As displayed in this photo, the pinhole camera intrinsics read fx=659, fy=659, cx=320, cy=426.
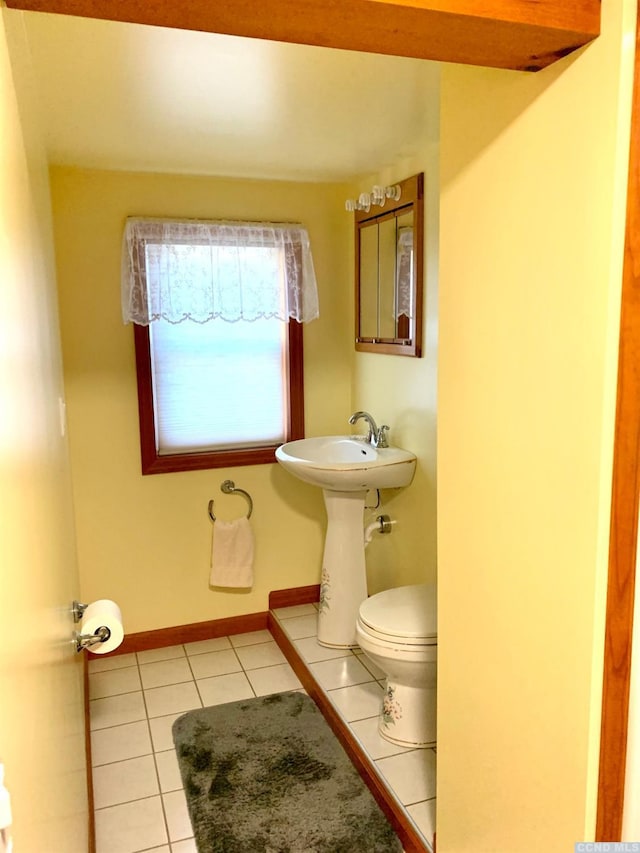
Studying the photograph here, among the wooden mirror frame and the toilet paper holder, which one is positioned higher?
the wooden mirror frame

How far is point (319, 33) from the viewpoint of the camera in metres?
1.05

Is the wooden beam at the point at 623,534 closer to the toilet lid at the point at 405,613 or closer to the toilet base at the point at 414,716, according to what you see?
the toilet lid at the point at 405,613

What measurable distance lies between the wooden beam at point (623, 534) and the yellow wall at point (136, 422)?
2.42 metres

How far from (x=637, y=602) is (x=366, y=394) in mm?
2308

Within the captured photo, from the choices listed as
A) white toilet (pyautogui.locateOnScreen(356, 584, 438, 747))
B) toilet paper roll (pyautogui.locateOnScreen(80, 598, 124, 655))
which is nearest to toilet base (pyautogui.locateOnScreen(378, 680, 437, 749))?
white toilet (pyautogui.locateOnScreen(356, 584, 438, 747))

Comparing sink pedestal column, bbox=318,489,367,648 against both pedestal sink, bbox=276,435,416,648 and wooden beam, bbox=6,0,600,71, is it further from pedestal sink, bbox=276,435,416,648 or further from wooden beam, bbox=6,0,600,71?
wooden beam, bbox=6,0,600,71

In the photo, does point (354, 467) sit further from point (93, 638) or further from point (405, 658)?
point (93, 638)

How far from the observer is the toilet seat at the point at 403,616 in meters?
2.23

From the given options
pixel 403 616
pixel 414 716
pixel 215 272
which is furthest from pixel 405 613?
pixel 215 272

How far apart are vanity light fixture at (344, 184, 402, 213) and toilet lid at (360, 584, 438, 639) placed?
Result: 65.8 inches

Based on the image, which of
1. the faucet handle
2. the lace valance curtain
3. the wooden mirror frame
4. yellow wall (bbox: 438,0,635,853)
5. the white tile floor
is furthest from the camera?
the faucet handle

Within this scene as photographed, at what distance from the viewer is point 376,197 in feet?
9.71

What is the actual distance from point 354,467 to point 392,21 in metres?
1.90

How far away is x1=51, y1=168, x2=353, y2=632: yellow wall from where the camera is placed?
3.00 meters
